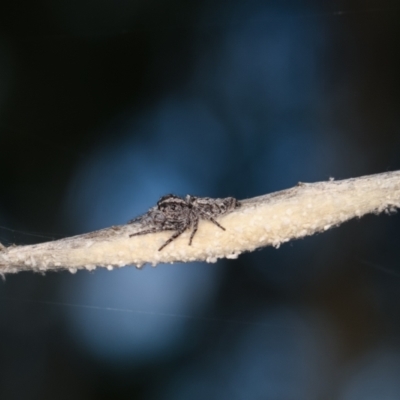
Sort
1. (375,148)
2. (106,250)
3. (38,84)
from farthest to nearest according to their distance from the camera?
(38,84) < (375,148) < (106,250)

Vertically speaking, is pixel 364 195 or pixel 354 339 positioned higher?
pixel 364 195

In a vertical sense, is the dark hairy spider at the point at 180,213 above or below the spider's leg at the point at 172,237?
above

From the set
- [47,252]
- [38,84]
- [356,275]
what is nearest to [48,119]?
[38,84]

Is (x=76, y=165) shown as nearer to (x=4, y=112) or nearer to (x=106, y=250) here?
(x=4, y=112)

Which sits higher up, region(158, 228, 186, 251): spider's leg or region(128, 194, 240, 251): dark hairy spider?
region(128, 194, 240, 251): dark hairy spider
